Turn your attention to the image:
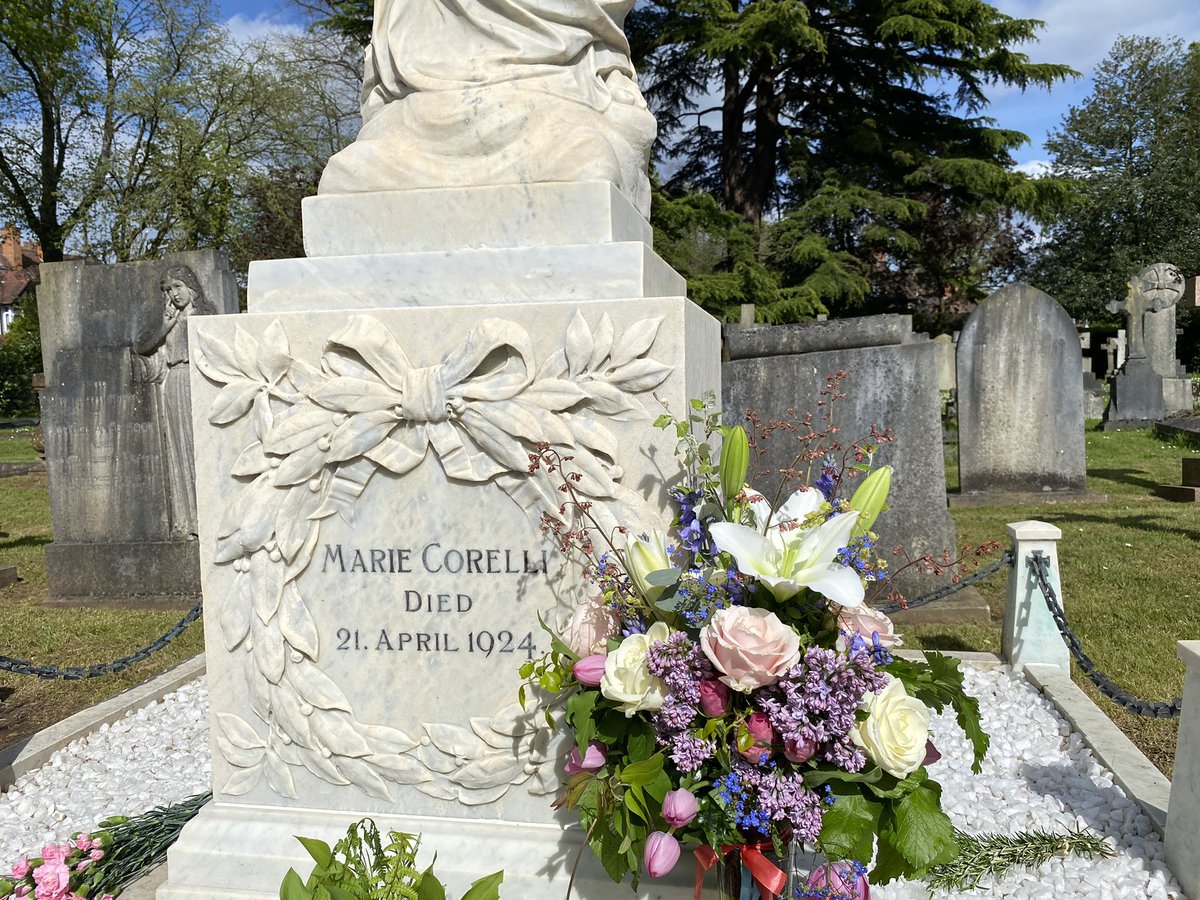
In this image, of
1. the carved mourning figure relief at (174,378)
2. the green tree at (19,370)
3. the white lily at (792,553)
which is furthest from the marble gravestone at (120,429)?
the green tree at (19,370)

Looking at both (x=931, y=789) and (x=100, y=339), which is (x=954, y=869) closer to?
(x=931, y=789)

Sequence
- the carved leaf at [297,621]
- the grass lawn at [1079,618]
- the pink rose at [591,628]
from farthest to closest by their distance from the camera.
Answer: the grass lawn at [1079,618] < the carved leaf at [297,621] < the pink rose at [591,628]

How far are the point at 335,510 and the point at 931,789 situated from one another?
5.84 ft

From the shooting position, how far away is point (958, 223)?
2441 cm


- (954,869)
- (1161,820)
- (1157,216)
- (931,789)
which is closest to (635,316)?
(931,789)

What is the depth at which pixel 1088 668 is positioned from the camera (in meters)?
3.76

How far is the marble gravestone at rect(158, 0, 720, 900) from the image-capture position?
2498mm

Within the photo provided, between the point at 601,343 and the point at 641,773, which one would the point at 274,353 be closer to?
the point at 601,343

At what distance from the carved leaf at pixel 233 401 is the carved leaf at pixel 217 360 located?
30 millimetres

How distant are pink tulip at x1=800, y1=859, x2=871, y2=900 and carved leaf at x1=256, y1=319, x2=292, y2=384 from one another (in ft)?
6.51

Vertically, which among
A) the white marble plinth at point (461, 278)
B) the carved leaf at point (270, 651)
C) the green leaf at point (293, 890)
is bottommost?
the green leaf at point (293, 890)

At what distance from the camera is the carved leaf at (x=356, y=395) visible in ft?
8.46

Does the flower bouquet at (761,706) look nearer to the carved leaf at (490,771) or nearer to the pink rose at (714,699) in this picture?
the pink rose at (714,699)

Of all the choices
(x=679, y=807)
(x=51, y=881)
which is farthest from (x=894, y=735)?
(x=51, y=881)
